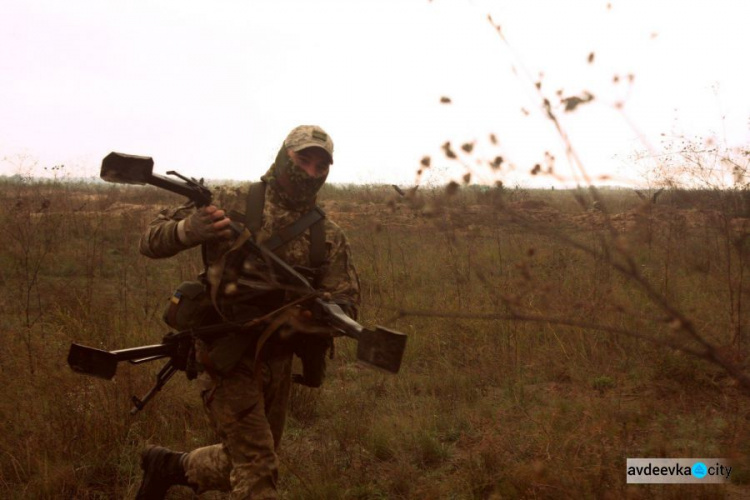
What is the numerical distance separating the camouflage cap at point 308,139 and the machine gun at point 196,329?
22.9 inches

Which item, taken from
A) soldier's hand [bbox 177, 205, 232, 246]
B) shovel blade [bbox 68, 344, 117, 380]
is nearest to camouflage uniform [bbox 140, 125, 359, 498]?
soldier's hand [bbox 177, 205, 232, 246]

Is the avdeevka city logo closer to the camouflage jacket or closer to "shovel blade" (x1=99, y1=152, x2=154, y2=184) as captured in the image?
the camouflage jacket

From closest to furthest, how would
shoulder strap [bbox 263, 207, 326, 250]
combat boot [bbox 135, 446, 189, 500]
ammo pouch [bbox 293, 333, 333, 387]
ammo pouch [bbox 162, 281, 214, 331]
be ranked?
1. ammo pouch [bbox 162, 281, 214, 331]
2. shoulder strap [bbox 263, 207, 326, 250]
3. ammo pouch [bbox 293, 333, 333, 387]
4. combat boot [bbox 135, 446, 189, 500]

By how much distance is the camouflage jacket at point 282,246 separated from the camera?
2764 mm

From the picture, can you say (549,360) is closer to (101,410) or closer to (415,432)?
(415,432)

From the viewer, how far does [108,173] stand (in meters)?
2.11

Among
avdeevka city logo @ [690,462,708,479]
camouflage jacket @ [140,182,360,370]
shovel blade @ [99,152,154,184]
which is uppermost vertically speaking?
shovel blade @ [99,152,154,184]

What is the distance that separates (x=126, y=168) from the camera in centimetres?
216

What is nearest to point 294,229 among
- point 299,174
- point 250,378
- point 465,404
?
point 299,174

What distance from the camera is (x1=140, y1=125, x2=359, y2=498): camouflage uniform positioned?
105 inches

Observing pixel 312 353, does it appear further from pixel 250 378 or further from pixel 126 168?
pixel 126 168

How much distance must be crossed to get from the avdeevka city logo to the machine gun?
1.95m

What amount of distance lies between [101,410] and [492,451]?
227cm

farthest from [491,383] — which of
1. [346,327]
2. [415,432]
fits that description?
[346,327]
